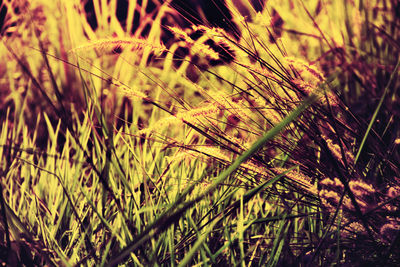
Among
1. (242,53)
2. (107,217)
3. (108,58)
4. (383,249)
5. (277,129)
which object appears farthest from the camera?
(108,58)

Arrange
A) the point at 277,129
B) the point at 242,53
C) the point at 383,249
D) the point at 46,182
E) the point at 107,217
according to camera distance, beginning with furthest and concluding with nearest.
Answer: the point at 46,182 → the point at 107,217 → the point at 242,53 → the point at 383,249 → the point at 277,129

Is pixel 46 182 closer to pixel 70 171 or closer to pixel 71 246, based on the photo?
pixel 70 171

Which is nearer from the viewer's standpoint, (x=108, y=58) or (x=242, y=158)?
(x=242, y=158)

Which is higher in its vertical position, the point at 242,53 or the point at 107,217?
the point at 242,53

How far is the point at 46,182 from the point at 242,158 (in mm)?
843

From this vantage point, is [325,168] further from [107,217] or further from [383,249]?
[107,217]

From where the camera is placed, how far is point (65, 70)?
202cm

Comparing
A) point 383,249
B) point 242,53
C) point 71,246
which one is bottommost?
point 71,246

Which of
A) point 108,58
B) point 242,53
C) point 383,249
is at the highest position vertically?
point 242,53

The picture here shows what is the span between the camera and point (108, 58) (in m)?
2.17

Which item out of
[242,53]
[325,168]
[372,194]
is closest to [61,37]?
[242,53]

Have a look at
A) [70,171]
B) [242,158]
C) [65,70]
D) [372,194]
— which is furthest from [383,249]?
[65,70]

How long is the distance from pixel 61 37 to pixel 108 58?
244mm

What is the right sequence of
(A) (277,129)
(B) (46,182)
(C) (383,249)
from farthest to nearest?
(B) (46,182) < (C) (383,249) < (A) (277,129)
